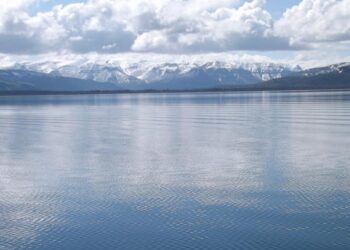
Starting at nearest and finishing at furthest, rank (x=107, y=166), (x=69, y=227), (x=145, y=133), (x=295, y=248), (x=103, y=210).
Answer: (x=295, y=248) < (x=69, y=227) < (x=103, y=210) < (x=107, y=166) < (x=145, y=133)

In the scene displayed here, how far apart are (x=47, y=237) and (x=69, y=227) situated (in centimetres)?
118

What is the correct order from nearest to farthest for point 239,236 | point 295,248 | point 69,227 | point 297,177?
point 295,248 < point 239,236 < point 69,227 < point 297,177

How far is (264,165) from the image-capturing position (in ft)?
97.6

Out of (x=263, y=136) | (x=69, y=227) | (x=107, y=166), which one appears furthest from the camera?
(x=263, y=136)

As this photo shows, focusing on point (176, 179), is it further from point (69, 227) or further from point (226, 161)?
point (69, 227)

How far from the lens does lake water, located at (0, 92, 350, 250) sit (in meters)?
17.7

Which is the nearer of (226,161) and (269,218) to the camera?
(269,218)

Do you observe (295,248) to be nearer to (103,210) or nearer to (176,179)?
(103,210)

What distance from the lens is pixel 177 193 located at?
2328 cm

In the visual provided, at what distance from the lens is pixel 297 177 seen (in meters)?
26.2

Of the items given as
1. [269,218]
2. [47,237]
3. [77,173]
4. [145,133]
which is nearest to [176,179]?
[77,173]

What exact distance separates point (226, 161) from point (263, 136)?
12.8m

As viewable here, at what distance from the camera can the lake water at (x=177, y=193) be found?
17.7m

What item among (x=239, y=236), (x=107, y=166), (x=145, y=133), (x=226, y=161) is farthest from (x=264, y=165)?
(x=145, y=133)
